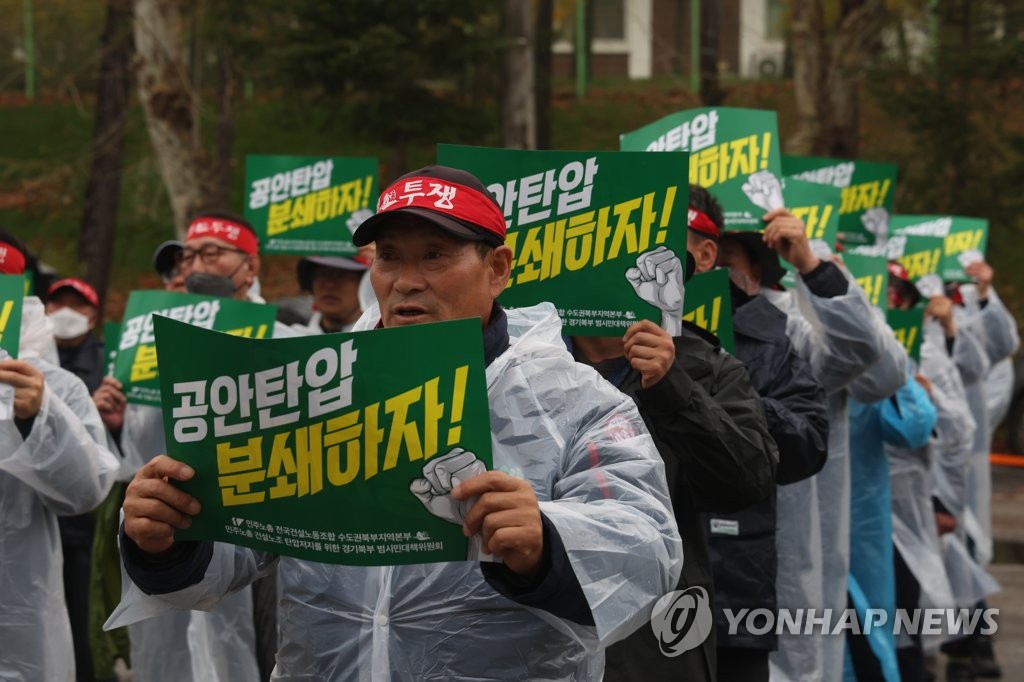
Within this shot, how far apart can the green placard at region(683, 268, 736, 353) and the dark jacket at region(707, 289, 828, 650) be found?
0.99 feet

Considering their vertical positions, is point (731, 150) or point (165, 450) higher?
point (731, 150)

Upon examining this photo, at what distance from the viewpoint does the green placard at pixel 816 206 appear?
696 centimetres

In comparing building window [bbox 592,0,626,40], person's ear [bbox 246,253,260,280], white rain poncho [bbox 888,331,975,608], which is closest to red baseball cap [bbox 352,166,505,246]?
person's ear [bbox 246,253,260,280]

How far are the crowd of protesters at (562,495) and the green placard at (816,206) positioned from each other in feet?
1.94

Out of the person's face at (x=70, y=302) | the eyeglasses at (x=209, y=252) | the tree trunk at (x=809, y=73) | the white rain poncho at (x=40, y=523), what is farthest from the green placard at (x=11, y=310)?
the tree trunk at (x=809, y=73)

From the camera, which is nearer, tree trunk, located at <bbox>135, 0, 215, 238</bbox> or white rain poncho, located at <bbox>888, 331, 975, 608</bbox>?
white rain poncho, located at <bbox>888, 331, 975, 608</bbox>

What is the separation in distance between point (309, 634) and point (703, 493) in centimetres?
147

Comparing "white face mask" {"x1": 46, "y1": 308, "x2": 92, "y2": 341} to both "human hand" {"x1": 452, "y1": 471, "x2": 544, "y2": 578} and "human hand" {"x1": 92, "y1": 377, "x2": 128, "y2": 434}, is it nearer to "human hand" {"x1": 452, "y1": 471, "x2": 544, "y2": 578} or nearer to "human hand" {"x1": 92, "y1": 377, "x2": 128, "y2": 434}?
"human hand" {"x1": 92, "y1": 377, "x2": 128, "y2": 434}

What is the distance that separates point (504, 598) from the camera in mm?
3184

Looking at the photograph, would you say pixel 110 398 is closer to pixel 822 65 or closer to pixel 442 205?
pixel 442 205

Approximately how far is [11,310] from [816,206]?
358 cm

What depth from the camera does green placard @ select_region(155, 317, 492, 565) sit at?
2.92m

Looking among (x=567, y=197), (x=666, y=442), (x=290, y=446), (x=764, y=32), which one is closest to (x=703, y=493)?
(x=666, y=442)

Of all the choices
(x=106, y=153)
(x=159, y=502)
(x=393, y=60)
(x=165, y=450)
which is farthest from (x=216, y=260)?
(x=106, y=153)
